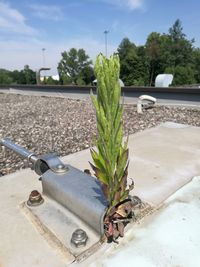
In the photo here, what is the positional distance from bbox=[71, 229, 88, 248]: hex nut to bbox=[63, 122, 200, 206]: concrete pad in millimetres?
694

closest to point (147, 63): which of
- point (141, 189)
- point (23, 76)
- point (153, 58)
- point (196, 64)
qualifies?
point (153, 58)

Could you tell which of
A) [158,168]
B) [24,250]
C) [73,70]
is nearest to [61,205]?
[24,250]

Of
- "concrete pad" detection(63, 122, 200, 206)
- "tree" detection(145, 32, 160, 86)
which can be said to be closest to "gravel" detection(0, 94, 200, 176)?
"concrete pad" detection(63, 122, 200, 206)

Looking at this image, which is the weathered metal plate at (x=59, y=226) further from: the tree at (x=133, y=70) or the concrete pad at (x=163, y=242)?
the tree at (x=133, y=70)

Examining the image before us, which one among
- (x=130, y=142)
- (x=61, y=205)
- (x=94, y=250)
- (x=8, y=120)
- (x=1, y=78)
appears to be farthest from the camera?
(x=1, y=78)

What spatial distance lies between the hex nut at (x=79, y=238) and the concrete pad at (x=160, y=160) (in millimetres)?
694

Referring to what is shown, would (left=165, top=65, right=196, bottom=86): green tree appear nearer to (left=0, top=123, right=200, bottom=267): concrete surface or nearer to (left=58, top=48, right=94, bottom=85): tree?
(left=58, top=48, right=94, bottom=85): tree

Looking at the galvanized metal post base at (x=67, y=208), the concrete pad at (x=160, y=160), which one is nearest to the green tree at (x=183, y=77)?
the concrete pad at (x=160, y=160)

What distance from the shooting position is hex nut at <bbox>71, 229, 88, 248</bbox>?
1.60 meters

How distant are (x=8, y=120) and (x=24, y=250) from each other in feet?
20.4

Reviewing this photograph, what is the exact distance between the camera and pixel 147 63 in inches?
1827

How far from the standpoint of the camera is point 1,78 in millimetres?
48375

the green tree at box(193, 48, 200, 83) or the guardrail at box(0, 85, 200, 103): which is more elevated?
the green tree at box(193, 48, 200, 83)

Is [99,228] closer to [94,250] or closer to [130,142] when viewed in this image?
[94,250]
